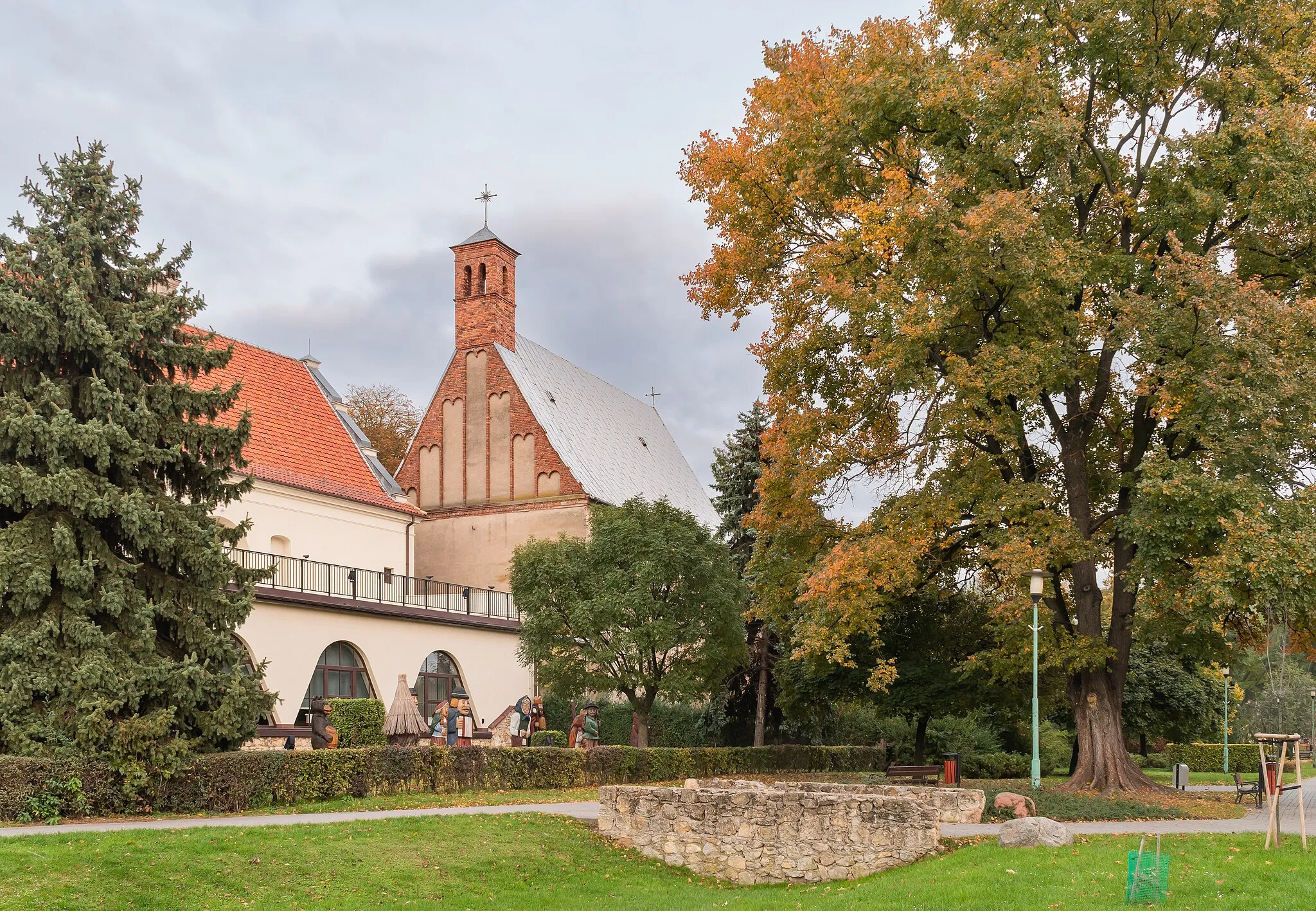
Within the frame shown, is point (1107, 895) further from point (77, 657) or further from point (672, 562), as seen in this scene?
point (672, 562)

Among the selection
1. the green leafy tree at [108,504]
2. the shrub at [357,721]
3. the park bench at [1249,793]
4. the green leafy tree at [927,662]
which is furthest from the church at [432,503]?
the park bench at [1249,793]

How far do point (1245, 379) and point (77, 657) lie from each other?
59.9 ft

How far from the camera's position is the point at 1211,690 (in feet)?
133

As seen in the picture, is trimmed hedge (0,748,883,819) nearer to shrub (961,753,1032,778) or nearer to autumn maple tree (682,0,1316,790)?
autumn maple tree (682,0,1316,790)

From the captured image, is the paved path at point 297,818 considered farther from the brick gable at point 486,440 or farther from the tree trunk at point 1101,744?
the brick gable at point 486,440

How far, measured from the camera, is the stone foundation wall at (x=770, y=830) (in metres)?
16.2

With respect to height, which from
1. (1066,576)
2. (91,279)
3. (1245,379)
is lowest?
(1066,576)

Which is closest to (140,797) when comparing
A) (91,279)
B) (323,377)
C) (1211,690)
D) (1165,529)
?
(91,279)

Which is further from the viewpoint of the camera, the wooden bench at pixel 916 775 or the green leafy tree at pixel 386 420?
the green leafy tree at pixel 386 420

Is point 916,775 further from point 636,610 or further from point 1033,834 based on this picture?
point 1033,834

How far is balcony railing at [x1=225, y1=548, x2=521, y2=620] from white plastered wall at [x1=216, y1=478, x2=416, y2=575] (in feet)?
4.42

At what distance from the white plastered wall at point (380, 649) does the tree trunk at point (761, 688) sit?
798 centimetres

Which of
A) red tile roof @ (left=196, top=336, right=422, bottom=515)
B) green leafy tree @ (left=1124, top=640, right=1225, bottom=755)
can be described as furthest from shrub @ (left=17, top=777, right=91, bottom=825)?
green leafy tree @ (left=1124, top=640, right=1225, bottom=755)

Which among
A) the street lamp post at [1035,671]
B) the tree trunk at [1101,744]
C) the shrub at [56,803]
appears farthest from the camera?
the tree trunk at [1101,744]
